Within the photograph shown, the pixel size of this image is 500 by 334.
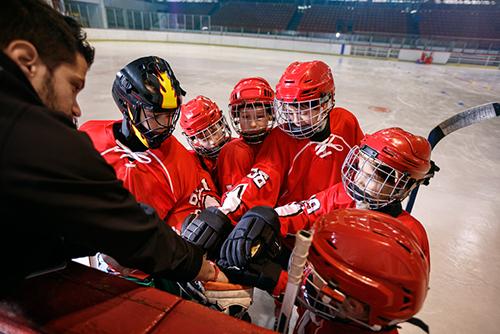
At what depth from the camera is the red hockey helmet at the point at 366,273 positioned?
2.05 ft

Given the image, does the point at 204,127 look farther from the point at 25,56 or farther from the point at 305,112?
the point at 25,56

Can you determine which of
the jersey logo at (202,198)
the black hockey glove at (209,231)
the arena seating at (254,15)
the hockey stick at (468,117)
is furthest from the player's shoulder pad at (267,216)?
the arena seating at (254,15)

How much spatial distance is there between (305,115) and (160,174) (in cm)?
70

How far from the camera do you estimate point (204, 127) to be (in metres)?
1.51

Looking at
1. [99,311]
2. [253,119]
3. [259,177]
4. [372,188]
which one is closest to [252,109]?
[253,119]

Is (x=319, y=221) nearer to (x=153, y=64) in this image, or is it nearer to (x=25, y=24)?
(x=25, y=24)

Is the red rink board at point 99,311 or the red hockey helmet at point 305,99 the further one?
the red hockey helmet at point 305,99

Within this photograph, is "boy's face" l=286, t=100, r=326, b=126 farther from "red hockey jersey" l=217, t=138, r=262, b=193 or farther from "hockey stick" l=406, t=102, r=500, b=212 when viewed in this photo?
"hockey stick" l=406, t=102, r=500, b=212

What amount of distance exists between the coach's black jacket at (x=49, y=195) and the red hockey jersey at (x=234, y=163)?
84 centimetres

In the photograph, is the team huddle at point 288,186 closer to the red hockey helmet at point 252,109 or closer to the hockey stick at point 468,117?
the red hockey helmet at point 252,109

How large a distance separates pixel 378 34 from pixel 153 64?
19322 mm

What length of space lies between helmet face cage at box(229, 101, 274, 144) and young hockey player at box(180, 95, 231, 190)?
13cm

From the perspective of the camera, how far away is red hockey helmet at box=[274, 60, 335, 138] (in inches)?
49.7

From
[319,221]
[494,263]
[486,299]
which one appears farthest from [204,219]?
[494,263]
